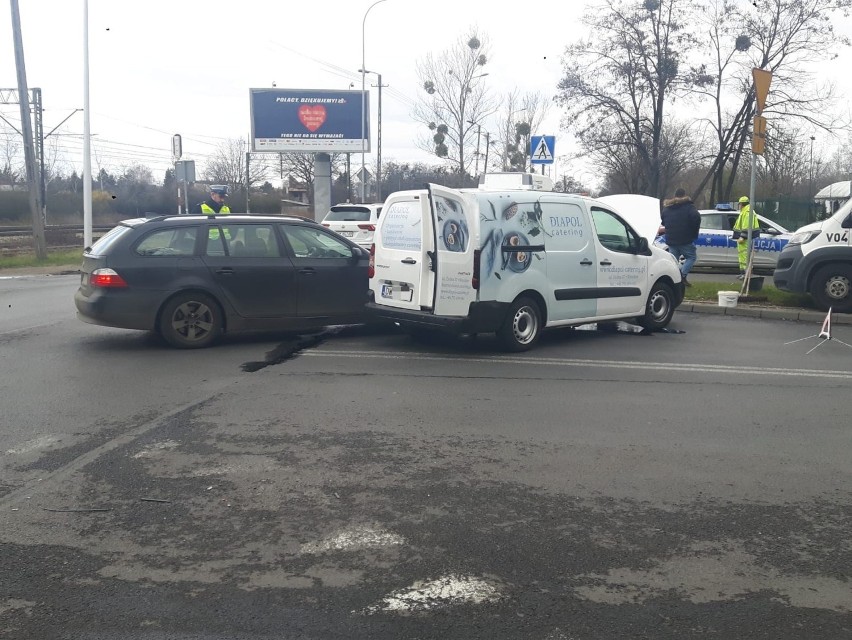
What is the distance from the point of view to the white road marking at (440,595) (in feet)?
12.2

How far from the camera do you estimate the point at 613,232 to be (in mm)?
11062

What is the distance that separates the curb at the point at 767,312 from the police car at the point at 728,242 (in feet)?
21.2

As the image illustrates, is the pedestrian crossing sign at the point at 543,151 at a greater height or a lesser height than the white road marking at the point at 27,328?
greater

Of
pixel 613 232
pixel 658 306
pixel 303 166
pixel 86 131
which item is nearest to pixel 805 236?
pixel 658 306

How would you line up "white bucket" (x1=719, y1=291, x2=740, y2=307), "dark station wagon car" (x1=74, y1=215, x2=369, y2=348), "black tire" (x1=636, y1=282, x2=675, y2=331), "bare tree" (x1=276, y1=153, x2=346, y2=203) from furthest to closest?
"bare tree" (x1=276, y1=153, x2=346, y2=203), "white bucket" (x1=719, y1=291, x2=740, y2=307), "black tire" (x1=636, y1=282, x2=675, y2=331), "dark station wagon car" (x1=74, y1=215, x2=369, y2=348)

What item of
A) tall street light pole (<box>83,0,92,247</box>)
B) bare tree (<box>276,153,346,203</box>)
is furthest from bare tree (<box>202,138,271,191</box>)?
tall street light pole (<box>83,0,92,247</box>)

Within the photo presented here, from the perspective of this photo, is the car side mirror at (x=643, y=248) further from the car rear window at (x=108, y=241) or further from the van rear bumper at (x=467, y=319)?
the car rear window at (x=108, y=241)

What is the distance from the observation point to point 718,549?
4.36 metres

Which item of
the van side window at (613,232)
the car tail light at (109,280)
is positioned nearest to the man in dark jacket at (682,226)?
the van side window at (613,232)

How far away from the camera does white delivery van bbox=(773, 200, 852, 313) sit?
42.5 feet

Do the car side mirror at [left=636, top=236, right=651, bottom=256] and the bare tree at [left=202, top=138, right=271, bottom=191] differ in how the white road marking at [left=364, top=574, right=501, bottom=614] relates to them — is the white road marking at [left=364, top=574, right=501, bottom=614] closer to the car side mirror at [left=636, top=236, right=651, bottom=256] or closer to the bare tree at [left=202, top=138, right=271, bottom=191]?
the car side mirror at [left=636, top=236, right=651, bottom=256]

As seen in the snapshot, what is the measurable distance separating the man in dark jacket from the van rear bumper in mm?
5998

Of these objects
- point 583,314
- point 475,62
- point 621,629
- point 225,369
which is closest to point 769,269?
point 583,314

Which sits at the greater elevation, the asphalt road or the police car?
the police car
